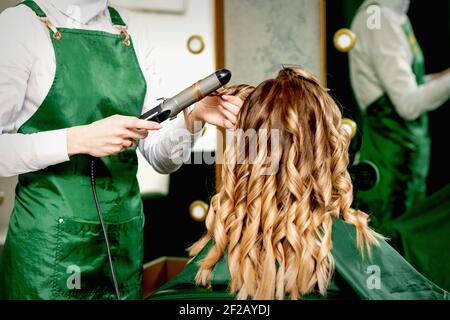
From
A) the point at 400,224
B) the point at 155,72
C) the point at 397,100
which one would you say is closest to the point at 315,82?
the point at 155,72

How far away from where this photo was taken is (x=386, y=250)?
114 cm

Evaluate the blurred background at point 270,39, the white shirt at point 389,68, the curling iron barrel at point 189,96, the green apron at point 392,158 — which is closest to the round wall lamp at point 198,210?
the blurred background at point 270,39

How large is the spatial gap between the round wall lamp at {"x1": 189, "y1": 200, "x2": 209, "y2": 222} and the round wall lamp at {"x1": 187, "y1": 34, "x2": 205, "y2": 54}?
0.52m

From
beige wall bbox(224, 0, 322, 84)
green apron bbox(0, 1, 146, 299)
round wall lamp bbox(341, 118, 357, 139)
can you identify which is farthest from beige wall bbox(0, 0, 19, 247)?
round wall lamp bbox(341, 118, 357, 139)

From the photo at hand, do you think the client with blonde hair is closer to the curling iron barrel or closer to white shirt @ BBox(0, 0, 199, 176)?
the curling iron barrel

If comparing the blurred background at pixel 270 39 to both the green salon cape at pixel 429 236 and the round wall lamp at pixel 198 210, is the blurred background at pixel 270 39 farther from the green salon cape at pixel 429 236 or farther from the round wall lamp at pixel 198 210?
the round wall lamp at pixel 198 210

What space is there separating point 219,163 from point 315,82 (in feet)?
2.43

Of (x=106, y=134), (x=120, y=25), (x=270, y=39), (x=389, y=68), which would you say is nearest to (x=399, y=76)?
(x=389, y=68)

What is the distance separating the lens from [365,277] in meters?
1.12

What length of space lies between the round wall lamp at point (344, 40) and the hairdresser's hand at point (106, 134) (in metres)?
0.79

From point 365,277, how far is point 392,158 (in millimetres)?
739

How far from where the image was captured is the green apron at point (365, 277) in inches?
44.1

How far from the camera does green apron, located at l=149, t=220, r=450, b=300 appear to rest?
1.12 metres
